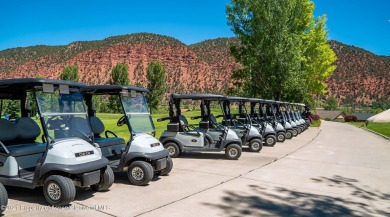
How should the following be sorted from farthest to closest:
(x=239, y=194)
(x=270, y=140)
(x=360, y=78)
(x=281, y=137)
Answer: (x=360, y=78) → (x=281, y=137) → (x=270, y=140) → (x=239, y=194)

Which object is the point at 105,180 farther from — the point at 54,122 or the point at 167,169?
the point at 167,169

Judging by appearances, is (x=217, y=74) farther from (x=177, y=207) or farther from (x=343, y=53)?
(x=177, y=207)

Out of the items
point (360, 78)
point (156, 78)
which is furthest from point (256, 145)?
point (360, 78)

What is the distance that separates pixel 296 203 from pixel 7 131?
5195 millimetres

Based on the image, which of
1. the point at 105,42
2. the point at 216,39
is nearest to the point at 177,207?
the point at 216,39

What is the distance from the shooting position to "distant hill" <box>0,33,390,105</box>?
334 feet

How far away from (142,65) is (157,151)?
384 ft

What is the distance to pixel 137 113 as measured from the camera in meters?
7.31

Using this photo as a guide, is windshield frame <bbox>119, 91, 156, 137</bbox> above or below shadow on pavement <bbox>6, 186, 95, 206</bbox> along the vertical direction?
above

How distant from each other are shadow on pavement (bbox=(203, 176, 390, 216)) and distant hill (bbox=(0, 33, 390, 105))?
9272cm

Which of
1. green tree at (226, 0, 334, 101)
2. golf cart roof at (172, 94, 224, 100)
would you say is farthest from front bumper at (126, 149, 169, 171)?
green tree at (226, 0, 334, 101)

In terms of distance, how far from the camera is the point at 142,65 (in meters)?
122

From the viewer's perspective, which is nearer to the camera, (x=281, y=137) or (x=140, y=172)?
(x=140, y=172)

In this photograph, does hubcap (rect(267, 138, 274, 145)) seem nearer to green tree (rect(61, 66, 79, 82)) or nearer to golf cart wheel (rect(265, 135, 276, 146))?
golf cart wheel (rect(265, 135, 276, 146))
